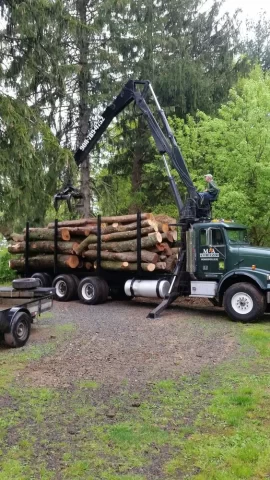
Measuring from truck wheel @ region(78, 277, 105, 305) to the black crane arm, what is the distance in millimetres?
3152

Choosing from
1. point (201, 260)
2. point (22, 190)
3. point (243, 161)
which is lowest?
point (201, 260)

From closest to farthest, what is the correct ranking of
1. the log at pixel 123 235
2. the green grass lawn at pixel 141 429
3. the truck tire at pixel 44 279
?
the green grass lawn at pixel 141 429, the log at pixel 123 235, the truck tire at pixel 44 279

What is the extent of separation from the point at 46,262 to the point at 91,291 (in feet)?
6.94

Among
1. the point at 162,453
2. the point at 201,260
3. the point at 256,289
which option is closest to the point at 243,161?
the point at 201,260

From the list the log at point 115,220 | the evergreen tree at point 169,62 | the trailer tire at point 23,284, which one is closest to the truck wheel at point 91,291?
the log at point 115,220

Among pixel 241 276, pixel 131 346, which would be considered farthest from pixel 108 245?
pixel 131 346

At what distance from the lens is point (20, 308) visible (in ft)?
25.9

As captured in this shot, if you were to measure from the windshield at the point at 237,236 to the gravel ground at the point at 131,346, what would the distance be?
1887 millimetres

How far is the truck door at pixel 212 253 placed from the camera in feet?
35.4

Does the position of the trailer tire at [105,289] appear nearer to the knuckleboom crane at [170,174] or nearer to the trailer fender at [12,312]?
the knuckleboom crane at [170,174]

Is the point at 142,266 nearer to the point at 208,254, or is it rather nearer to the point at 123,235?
the point at 123,235

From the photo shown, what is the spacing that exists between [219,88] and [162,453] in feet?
58.5

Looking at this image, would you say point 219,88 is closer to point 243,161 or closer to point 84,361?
point 243,161

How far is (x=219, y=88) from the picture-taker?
762 inches
